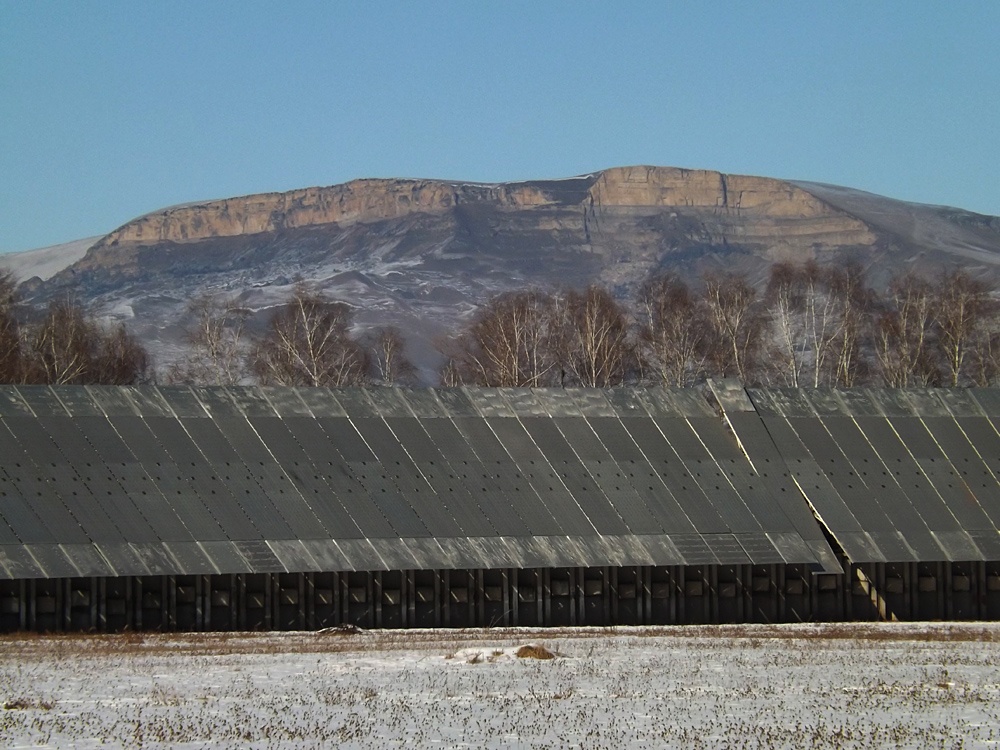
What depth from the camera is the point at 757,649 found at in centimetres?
3158

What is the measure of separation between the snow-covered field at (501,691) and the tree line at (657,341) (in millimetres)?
44413

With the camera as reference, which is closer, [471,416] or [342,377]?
[471,416]

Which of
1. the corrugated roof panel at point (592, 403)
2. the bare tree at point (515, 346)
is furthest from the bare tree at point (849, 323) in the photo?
the corrugated roof panel at point (592, 403)

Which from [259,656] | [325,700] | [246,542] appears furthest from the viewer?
[246,542]

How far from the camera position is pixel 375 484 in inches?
1547

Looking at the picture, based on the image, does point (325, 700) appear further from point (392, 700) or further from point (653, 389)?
point (653, 389)

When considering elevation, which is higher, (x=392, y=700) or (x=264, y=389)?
(x=264, y=389)

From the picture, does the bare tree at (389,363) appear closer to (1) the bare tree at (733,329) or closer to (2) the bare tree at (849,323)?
(1) the bare tree at (733,329)

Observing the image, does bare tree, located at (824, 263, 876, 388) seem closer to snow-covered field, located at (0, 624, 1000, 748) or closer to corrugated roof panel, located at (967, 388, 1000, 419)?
corrugated roof panel, located at (967, 388, 1000, 419)

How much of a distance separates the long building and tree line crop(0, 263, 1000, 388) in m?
33.8

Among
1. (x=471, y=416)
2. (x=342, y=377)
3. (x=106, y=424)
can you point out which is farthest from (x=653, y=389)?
(x=342, y=377)

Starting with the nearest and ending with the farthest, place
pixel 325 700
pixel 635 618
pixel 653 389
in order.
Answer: pixel 325 700 < pixel 635 618 < pixel 653 389

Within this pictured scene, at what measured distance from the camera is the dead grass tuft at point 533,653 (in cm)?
2952

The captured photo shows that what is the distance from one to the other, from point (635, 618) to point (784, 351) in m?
48.6
